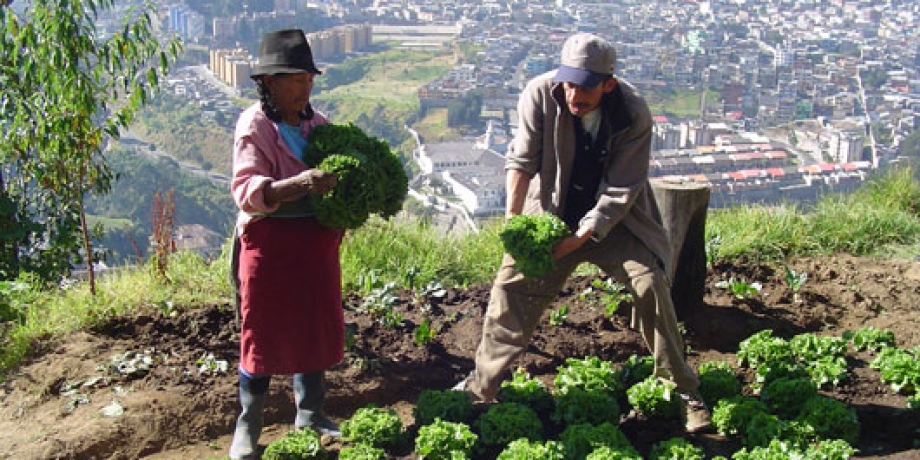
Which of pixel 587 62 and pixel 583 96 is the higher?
pixel 587 62

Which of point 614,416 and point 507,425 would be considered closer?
point 507,425

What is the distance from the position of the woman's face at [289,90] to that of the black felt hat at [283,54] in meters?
0.05

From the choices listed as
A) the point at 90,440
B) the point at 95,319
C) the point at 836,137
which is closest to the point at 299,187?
the point at 90,440

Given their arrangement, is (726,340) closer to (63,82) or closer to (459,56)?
(63,82)

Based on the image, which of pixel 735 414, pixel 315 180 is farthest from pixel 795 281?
pixel 315 180

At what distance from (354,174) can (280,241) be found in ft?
1.64

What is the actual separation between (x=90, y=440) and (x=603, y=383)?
2.87 metres

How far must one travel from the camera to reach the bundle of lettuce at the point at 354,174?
4578mm

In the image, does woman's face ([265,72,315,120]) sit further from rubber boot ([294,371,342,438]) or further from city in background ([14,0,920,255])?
city in background ([14,0,920,255])

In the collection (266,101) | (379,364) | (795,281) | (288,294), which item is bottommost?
(379,364)

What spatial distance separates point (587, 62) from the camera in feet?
15.8

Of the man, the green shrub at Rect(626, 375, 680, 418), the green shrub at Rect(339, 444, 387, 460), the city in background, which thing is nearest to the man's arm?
the man

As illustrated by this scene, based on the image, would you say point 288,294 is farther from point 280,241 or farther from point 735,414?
point 735,414

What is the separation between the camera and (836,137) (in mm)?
18719
